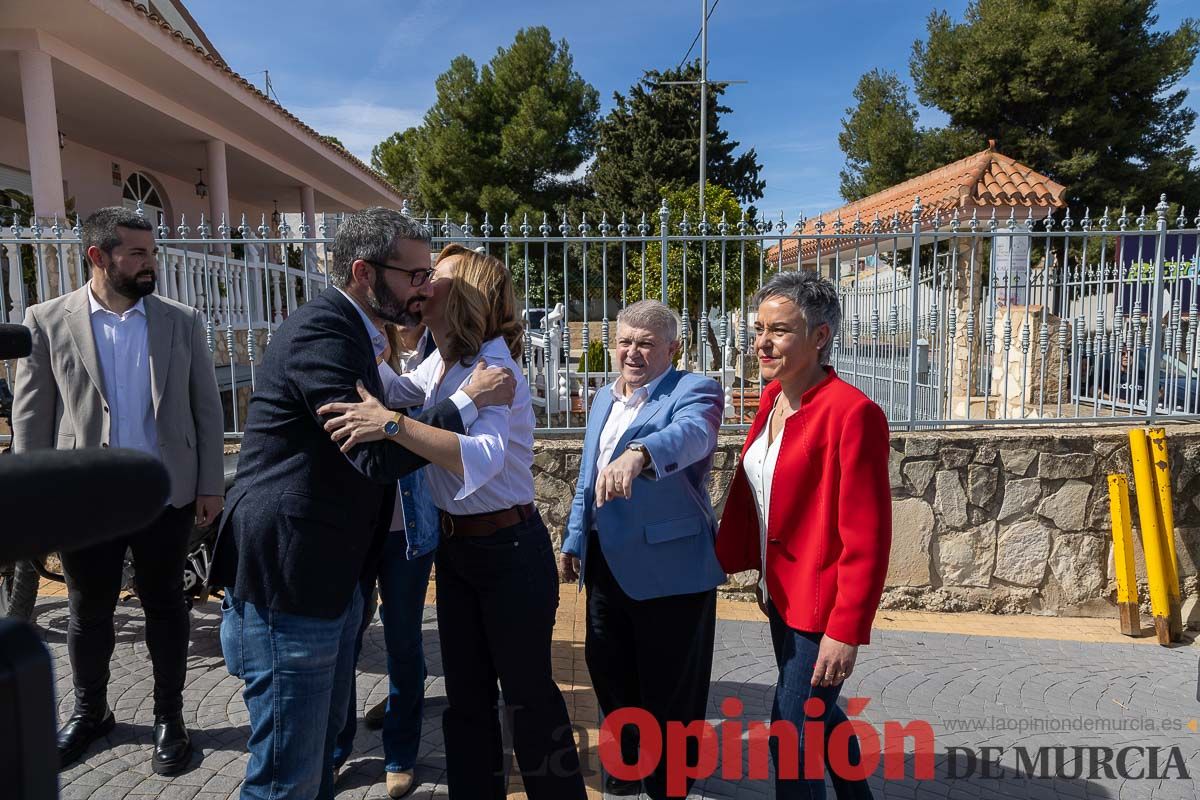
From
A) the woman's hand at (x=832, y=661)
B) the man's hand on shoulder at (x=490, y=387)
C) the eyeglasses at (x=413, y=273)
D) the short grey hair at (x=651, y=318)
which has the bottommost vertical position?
the woman's hand at (x=832, y=661)

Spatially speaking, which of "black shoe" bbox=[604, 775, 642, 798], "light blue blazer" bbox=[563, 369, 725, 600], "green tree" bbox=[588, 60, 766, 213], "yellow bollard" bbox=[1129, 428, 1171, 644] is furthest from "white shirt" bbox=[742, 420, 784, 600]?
"green tree" bbox=[588, 60, 766, 213]

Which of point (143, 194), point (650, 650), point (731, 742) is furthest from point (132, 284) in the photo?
point (143, 194)

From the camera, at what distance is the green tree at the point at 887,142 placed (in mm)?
21969

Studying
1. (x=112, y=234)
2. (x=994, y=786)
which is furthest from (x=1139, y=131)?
(x=112, y=234)

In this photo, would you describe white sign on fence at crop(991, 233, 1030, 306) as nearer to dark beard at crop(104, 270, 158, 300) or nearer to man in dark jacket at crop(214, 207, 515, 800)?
man in dark jacket at crop(214, 207, 515, 800)

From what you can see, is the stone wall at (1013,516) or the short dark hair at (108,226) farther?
the stone wall at (1013,516)

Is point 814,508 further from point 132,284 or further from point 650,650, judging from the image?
point 132,284

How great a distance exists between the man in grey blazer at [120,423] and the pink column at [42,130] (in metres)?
5.96

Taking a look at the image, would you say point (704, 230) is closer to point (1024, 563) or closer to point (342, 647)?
point (1024, 563)

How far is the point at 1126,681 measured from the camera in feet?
12.6

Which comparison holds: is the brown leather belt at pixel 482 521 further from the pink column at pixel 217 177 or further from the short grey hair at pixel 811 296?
the pink column at pixel 217 177

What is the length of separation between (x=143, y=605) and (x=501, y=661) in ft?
4.93

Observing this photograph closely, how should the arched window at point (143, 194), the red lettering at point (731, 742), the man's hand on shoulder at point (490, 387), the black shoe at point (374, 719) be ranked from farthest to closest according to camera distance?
the arched window at point (143, 194)
the black shoe at point (374, 719)
the red lettering at point (731, 742)
the man's hand on shoulder at point (490, 387)

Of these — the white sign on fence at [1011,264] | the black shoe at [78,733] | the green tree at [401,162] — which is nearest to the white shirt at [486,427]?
the black shoe at [78,733]
